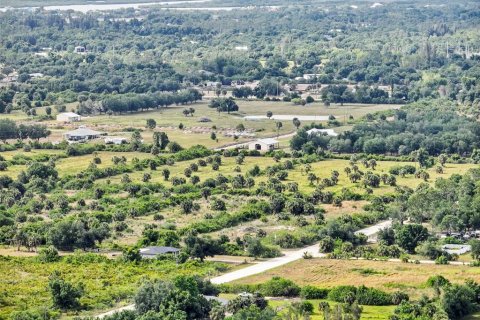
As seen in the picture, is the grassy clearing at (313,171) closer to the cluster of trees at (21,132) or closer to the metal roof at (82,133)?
the metal roof at (82,133)

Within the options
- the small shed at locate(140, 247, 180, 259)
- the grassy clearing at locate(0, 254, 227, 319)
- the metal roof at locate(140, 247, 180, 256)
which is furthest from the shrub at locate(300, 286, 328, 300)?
the metal roof at locate(140, 247, 180, 256)

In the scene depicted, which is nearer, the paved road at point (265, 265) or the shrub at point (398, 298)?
the shrub at point (398, 298)

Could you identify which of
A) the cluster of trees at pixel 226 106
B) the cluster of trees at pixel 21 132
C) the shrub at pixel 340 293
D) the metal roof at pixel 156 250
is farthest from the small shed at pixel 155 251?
the cluster of trees at pixel 226 106

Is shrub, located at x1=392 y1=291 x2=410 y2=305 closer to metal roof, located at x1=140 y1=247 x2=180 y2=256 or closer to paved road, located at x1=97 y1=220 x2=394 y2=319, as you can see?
paved road, located at x1=97 y1=220 x2=394 y2=319

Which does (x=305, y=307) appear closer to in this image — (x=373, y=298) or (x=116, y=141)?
(x=373, y=298)

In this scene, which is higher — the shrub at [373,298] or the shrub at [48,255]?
the shrub at [48,255]
